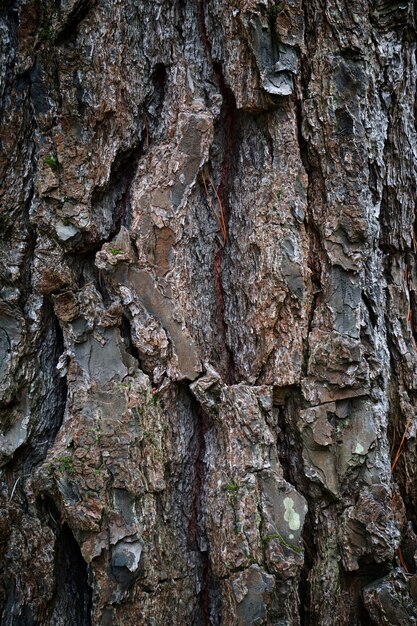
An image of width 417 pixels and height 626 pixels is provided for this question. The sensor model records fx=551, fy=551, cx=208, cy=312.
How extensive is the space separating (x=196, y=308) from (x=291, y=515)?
0.80m

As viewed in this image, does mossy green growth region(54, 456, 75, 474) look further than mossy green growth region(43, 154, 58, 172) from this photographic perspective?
No

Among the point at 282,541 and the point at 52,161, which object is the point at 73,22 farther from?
the point at 282,541

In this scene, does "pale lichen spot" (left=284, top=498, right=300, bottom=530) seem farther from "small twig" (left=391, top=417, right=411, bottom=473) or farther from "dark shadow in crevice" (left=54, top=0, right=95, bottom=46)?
"dark shadow in crevice" (left=54, top=0, right=95, bottom=46)

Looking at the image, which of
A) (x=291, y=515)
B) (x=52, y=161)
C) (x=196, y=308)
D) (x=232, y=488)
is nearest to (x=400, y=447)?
(x=291, y=515)

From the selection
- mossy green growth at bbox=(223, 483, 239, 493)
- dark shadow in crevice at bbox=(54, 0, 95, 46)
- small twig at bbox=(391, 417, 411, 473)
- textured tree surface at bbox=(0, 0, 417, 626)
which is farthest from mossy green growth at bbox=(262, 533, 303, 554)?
dark shadow in crevice at bbox=(54, 0, 95, 46)

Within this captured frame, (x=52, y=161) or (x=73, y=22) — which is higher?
(x=73, y=22)

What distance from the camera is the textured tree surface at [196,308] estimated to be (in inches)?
75.8

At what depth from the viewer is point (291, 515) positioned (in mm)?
1897

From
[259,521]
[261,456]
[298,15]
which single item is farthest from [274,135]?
[259,521]

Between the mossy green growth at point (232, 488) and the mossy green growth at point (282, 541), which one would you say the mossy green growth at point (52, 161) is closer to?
the mossy green growth at point (232, 488)

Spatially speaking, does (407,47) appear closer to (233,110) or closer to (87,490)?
(233,110)

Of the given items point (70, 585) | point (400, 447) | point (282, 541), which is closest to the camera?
point (282, 541)

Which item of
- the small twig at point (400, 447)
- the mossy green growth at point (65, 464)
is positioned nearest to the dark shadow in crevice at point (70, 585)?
the mossy green growth at point (65, 464)

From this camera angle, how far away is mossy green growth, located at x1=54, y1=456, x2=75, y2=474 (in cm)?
189
